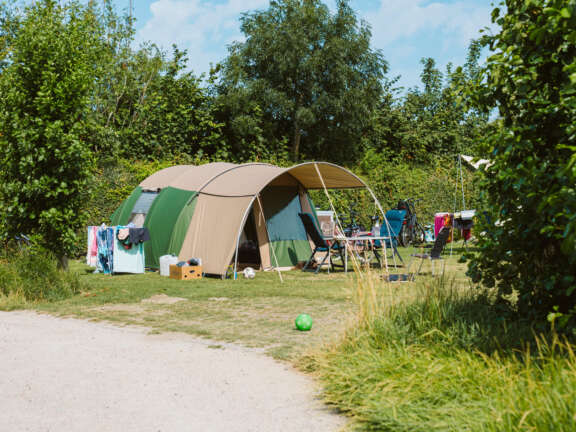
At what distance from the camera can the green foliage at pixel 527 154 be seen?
11.2ft

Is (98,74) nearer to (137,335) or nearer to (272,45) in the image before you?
(137,335)

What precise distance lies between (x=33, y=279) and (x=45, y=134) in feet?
6.11

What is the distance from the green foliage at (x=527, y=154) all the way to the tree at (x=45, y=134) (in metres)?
5.56

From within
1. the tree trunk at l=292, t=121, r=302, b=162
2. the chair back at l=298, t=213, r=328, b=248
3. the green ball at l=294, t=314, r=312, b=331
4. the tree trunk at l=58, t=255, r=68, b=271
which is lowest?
the green ball at l=294, t=314, r=312, b=331

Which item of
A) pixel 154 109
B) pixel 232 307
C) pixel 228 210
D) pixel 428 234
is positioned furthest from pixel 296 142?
pixel 232 307

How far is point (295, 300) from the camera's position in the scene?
291 inches

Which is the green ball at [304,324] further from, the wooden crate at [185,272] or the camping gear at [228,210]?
the wooden crate at [185,272]

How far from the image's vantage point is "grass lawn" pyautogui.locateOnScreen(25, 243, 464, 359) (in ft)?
17.2

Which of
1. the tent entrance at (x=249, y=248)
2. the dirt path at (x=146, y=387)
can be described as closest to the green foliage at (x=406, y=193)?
the tent entrance at (x=249, y=248)

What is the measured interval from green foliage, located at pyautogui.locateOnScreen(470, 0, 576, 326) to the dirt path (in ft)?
5.13

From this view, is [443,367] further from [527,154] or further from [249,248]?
[249,248]

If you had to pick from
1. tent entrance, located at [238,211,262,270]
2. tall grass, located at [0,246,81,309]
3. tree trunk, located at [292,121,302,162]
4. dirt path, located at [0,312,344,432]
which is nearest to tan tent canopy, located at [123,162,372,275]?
tent entrance, located at [238,211,262,270]

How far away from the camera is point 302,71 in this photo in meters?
19.8

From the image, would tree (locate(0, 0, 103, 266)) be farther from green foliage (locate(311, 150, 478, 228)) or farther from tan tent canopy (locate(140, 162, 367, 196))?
green foliage (locate(311, 150, 478, 228))
